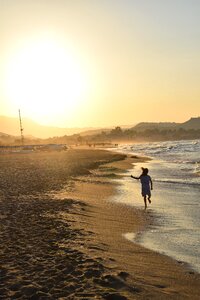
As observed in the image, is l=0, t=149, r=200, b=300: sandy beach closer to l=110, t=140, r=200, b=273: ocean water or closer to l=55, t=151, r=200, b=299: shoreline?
l=55, t=151, r=200, b=299: shoreline

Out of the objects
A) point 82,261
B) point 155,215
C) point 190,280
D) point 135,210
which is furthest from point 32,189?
point 190,280

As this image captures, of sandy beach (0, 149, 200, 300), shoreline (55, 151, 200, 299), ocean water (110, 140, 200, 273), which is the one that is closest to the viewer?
sandy beach (0, 149, 200, 300)

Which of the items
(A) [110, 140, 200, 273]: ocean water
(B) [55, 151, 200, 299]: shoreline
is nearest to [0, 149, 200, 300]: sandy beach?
(B) [55, 151, 200, 299]: shoreline

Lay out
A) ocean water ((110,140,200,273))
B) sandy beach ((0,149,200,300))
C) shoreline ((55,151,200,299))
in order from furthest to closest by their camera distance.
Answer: ocean water ((110,140,200,273)) < shoreline ((55,151,200,299)) < sandy beach ((0,149,200,300))

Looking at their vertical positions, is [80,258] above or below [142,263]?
above

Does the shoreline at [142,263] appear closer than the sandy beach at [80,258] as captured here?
No

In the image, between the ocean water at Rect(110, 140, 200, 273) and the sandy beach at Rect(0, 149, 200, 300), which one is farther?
the ocean water at Rect(110, 140, 200, 273)

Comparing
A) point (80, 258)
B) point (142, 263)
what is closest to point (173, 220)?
point (142, 263)

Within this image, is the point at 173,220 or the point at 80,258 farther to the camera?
the point at 173,220

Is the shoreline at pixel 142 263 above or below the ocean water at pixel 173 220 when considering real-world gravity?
above

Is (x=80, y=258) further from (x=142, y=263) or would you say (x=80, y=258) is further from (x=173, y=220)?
(x=173, y=220)

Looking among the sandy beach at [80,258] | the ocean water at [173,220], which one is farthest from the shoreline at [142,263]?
the ocean water at [173,220]

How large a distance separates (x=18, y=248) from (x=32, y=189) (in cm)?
1237

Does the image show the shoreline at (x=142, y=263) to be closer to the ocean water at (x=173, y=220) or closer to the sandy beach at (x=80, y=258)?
the sandy beach at (x=80, y=258)
